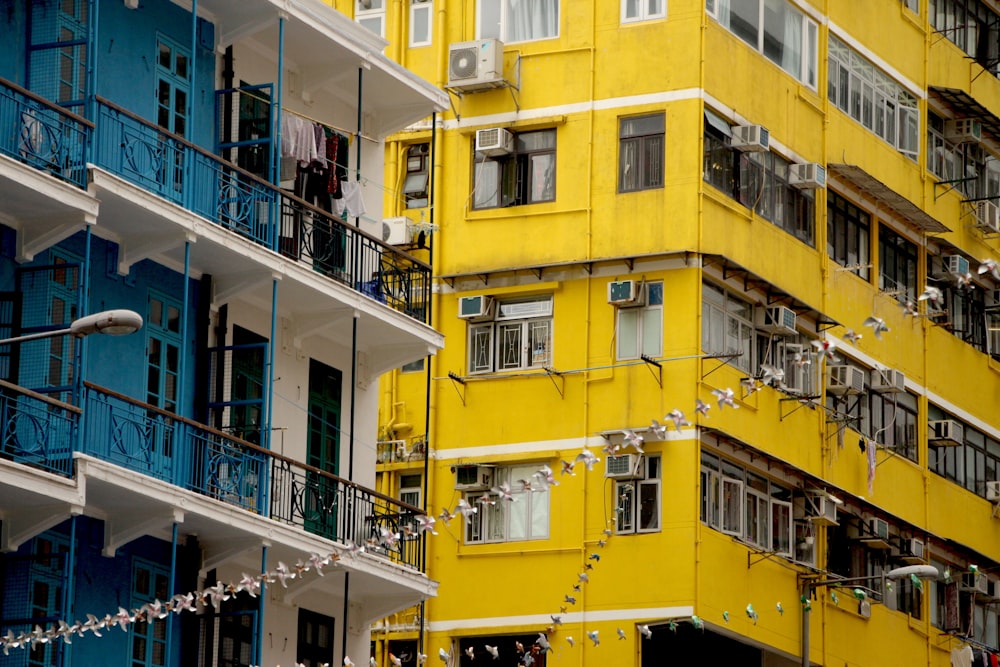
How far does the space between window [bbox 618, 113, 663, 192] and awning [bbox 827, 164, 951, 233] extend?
16.8 feet

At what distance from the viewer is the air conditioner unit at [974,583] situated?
51969 millimetres

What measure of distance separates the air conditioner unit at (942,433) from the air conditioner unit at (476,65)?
38.9 ft

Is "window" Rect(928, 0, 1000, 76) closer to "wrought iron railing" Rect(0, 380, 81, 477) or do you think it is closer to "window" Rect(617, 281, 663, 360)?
"window" Rect(617, 281, 663, 360)

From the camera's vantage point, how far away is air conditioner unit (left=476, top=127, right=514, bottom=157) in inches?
1788

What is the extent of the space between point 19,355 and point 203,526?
131 inches

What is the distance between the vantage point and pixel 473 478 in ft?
147

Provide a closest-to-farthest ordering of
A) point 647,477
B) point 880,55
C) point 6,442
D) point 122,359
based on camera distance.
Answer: point 6,442 → point 122,359 → point 647,477 → point 880,55

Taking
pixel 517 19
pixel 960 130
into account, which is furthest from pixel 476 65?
pixel 960 130

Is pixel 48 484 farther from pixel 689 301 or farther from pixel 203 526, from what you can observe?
pixel 689 301

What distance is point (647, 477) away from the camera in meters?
43.4

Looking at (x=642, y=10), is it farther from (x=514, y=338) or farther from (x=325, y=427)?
(x=325, y=427)

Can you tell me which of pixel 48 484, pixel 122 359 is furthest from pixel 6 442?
pixel 122 359

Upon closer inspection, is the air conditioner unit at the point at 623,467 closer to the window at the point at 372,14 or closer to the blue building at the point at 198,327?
the blue building at the point at 198,327

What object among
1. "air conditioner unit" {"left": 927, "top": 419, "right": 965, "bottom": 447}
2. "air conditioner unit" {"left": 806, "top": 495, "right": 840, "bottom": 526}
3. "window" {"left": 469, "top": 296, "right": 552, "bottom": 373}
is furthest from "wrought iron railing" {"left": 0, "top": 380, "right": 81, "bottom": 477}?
"air conditioner unit" {"left": 927, "top": 419, "right": 965, "bottom": 447}
